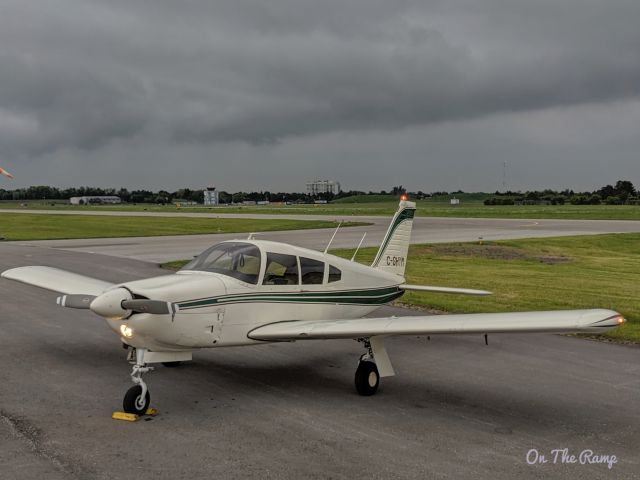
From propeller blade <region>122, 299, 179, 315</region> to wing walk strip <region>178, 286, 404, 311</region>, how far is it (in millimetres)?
406

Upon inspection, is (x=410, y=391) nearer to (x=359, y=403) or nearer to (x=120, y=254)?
(x=359, y=403)

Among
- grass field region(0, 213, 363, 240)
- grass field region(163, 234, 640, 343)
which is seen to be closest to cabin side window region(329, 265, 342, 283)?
grass field region(163, 234, 640, 343)

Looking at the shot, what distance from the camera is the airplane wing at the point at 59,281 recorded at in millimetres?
11492

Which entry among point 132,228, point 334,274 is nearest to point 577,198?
point 132,228

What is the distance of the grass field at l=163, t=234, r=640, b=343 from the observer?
15.5 m

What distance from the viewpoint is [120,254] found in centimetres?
3002

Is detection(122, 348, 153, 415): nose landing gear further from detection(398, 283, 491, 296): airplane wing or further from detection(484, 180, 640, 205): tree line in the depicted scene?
detection(484, 180, 640, 205): tree line

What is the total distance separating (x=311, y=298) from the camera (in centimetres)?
955

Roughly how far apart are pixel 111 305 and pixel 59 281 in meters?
5.77

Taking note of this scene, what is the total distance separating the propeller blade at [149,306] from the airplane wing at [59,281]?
4.23 meters

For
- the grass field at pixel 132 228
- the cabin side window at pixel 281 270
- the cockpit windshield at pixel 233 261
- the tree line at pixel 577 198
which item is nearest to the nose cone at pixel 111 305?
the cockpit windshield at pixel 233 261

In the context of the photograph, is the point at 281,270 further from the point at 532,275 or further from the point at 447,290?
the point at 532,275

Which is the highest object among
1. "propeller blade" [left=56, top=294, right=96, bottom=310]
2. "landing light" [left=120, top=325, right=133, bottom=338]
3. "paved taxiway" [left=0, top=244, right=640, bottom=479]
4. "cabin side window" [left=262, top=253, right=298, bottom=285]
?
"cabin side window" [left=262, top=253, right=298, bottom=285]

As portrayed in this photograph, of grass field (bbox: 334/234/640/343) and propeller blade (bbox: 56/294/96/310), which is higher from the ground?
propeller blade (bbox: 56/294/96/310)
